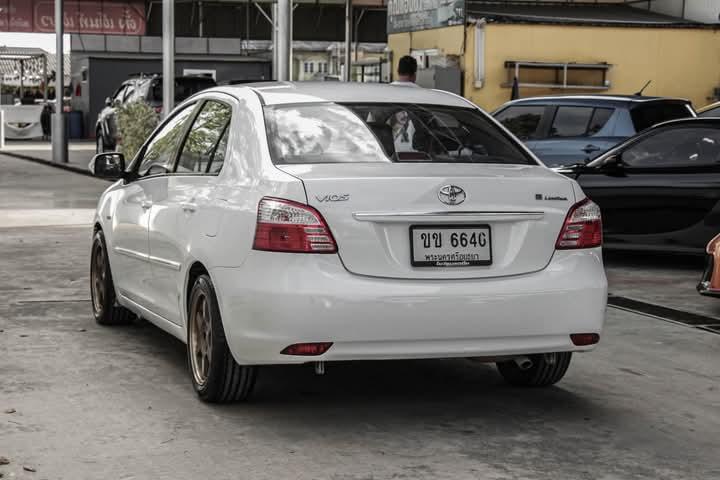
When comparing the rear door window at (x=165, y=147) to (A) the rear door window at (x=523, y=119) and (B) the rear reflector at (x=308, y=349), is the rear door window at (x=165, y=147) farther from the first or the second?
(A) the rear door window at (x=523, y=119)

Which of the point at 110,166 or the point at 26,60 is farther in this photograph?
the point at 26,60

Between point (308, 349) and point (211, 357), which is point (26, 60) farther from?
point (308, 349)

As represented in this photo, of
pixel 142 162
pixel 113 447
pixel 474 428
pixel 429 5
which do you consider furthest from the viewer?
pixel 429 5

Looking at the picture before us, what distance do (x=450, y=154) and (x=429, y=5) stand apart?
65.8 ft

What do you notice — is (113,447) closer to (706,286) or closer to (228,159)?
(228,159)

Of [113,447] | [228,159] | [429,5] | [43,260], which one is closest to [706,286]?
[228,159]

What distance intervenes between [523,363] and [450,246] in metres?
1.00

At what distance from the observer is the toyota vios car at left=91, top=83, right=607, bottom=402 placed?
5.55m

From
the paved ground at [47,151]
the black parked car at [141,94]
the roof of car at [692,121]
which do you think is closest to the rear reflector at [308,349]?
the roof of car at [692,121]

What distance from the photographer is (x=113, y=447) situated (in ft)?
17.8

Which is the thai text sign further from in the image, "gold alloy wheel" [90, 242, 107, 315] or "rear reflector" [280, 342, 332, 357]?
"rear reflector" [280, 342, 332, 357]

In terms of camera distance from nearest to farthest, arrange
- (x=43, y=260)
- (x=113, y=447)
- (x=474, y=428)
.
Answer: (x=113, y=447) < (x=474, y=428) < (x=43, y=260)

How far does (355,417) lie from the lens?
6004 millimetres

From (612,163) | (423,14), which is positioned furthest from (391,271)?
(423,14)
